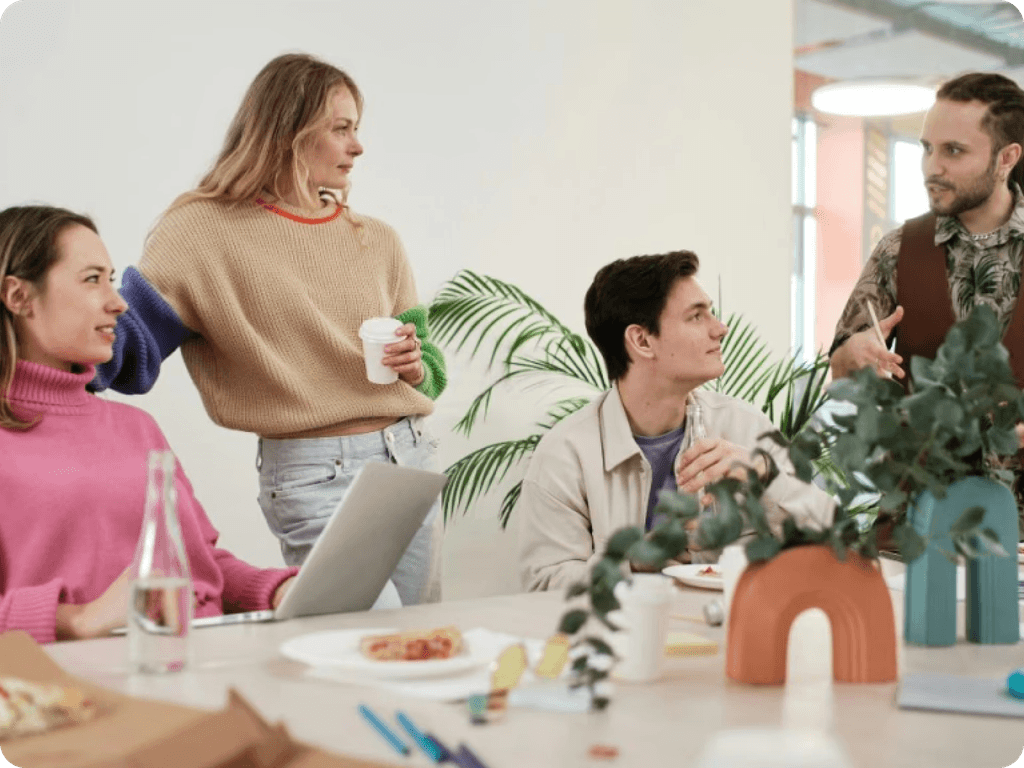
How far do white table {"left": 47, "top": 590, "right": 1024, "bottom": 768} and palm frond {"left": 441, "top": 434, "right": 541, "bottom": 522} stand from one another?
254cm

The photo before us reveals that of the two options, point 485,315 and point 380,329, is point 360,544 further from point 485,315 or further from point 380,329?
point 485,315

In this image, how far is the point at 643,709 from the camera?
1191 millimetres

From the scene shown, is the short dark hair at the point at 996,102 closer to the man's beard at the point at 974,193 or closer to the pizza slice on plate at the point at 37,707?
the man's beard at the point at 974,193

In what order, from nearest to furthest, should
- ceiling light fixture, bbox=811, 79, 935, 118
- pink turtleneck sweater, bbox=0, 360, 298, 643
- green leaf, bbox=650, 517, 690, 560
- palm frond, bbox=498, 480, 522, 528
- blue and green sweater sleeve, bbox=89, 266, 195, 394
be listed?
green leaf, bbox=650, 517, 690, 560
pink turtleneck sweater, bbox=0, 360, 298, 643
blue and green sweater sleeve, bbox=89, 266, 195, 394
palm frond, bbox=498, 480, 522, 528
ceiling light fixture, bbox=811, 79, 935, 118

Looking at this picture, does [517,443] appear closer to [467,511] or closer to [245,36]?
[467,511]

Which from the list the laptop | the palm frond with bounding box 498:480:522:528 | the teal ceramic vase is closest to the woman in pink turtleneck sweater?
the laptop

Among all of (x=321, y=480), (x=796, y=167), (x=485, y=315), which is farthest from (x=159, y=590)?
(x=796, y=167)

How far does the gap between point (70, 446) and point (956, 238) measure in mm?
2117

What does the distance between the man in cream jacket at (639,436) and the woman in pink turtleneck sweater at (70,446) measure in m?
0.61

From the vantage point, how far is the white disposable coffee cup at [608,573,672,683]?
1.30 m

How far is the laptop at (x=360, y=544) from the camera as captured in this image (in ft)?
5.07

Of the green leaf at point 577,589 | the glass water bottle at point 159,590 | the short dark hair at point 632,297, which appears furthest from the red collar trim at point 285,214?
the green leaf at point 577,589

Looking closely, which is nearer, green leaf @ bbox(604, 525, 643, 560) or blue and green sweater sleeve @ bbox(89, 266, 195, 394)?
green leaf @ bbox(604, 525, 643, 560)

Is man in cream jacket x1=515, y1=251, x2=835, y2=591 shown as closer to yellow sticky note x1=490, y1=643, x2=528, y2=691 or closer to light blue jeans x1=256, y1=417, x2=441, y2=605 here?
light blue jeans x1=256, y1=417, x2=441, y2=605
